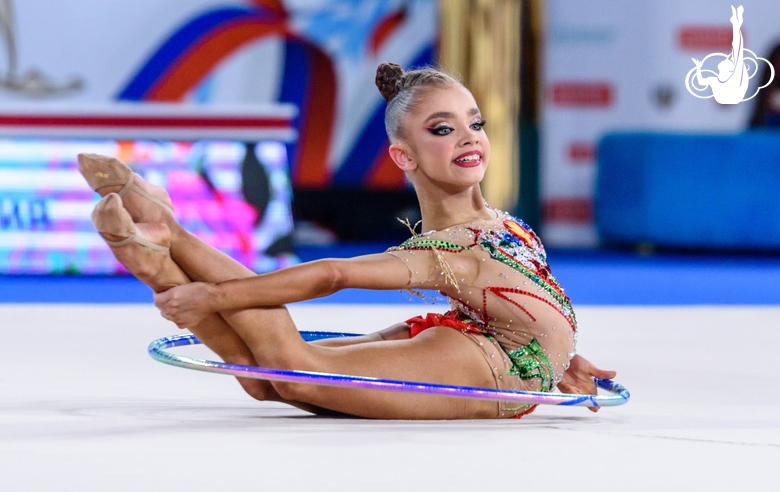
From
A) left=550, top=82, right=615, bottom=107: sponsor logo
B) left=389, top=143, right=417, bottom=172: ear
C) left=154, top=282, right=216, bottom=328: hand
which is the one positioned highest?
left=550, top=82, right=615, bottom=107: sponsor logo

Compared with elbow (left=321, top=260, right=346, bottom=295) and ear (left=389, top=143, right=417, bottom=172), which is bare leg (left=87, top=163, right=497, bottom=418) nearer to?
elbow (left=321, top=260, right=346, bottom=295)

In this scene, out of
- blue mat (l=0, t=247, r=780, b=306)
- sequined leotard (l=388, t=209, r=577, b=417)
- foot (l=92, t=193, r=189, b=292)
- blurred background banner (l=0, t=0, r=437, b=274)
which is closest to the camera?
foot (l=92, t=193, r=189, b=292)

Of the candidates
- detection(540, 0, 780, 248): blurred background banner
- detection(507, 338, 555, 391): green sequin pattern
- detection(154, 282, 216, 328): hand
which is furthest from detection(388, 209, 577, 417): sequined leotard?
detection(540, 0, 780, 248): blurred background banner

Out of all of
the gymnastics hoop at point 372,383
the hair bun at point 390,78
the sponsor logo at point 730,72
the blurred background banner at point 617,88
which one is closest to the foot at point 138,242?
the gymnastics hoop at point 372,383

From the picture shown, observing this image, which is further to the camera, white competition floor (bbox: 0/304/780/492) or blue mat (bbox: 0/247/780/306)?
blue mat (bbox: 0/247/780/306)

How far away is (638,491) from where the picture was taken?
5.03ft

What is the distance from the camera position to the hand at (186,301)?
1882 mm

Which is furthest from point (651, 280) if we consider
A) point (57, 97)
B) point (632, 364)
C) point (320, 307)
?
point (57, 97)

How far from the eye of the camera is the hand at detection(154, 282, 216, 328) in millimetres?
1882

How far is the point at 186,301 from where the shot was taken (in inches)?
74.1

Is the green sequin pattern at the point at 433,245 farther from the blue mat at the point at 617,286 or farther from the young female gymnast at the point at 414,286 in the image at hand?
the blue mat at the point at 617,286

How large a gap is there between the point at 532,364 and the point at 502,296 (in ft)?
0.54

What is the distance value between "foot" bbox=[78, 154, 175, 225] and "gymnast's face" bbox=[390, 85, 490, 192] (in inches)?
22.0

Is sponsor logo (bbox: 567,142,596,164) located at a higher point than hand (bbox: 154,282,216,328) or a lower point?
higher
